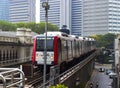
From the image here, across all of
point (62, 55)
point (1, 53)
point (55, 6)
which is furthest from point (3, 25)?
point (62, 55)

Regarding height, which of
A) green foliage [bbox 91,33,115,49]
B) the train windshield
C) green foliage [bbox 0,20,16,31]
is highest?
the train windshield

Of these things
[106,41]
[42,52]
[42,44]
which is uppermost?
[42,44]

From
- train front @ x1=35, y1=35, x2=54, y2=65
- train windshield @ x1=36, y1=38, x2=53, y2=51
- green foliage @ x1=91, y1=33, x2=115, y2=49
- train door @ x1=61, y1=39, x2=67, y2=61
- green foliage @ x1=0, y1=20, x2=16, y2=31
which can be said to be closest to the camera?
train front @ x1=35, y1=35, x2=54, y2=65

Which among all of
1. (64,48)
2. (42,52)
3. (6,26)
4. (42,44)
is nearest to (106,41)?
(6,26)

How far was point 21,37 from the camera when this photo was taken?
57.7 metres

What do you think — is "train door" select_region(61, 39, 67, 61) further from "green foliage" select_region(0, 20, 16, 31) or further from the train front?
"green foliage" select_region(0, 20, 16, 31)

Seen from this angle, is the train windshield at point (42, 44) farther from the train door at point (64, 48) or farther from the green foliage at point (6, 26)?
the green foliage at point (6, 26)

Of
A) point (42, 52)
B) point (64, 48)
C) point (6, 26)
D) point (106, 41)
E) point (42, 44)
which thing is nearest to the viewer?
point (42, 52)

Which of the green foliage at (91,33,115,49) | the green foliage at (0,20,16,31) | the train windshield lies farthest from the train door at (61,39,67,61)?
the green foliage at (91,33,115,49)

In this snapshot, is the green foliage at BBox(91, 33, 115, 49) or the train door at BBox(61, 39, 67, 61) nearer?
the train door at BBox(61, 39, 67, 61)

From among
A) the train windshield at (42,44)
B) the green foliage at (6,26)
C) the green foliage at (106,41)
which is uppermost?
the train windshield at (42,44)

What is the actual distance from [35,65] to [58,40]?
2869 millimetres

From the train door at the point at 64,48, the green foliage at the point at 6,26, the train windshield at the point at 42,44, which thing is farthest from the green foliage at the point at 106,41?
the train windshield at the point at 42,44

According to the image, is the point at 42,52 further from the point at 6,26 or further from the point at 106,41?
the point at 106,41
